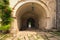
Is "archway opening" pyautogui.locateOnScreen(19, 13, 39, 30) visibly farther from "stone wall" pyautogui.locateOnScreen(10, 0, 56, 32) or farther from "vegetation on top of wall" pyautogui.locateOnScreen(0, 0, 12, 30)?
"vegetation on top of wall" pyautogui.locateOnScreen(0, 0, 12, 30)

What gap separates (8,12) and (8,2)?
858 millimetres

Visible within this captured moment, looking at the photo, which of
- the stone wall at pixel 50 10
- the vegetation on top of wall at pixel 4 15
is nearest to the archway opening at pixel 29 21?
the stone wall at pixel 50 10

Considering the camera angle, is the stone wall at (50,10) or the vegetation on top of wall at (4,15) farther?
the stone wall at (50,10)

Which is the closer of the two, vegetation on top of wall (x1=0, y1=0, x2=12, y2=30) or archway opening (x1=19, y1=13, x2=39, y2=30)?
vegetation on top of wall (x1=0, y1=0, x2=12, y2=30)

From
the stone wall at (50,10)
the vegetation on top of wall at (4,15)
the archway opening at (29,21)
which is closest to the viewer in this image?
the vegetation on top of wall at (4,15)

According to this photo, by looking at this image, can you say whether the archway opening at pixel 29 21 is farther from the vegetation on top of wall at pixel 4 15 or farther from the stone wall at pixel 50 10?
the vegetation on top of wall at pixel 4 15

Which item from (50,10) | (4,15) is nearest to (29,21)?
(50,10)

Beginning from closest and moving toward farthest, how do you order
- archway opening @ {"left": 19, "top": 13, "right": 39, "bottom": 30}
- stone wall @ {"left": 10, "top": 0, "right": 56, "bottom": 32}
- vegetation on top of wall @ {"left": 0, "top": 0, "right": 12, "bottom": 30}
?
vegetation on top of wall @ {"left": 0, "top": 0, "right": 12, "bottom": 30} → stone wall @ {"left": 10, "top": 0, "right": 56, "bottom": 32} → archway opening @ {"left": 19, "top": 13, "right": 39, "bottom": 30}

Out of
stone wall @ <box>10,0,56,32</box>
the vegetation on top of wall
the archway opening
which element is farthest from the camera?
the archway opening

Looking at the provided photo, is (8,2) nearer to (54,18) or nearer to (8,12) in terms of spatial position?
(8,12)

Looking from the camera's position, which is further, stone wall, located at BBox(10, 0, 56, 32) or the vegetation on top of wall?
stone wall, located at BBox(10, 0, 56, 32)

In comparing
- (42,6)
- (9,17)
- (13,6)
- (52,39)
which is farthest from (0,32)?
(52,39)

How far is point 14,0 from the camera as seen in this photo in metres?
12.8

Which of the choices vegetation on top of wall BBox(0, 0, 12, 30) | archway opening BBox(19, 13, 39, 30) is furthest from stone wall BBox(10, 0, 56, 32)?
archway opening BBox(19, 13, 39, 30)
